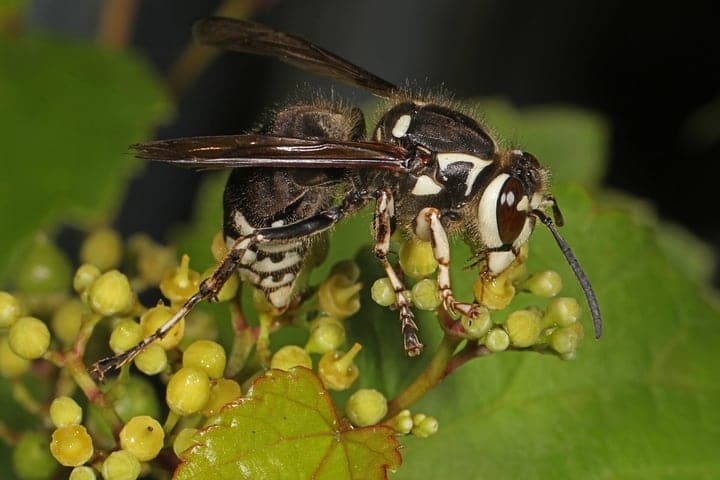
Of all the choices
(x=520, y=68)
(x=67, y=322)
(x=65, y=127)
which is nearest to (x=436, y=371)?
(x=67, y=322)

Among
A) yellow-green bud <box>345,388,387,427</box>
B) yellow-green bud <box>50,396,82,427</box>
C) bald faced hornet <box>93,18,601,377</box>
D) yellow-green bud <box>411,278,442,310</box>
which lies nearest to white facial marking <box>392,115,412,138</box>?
bald faced hornet <box>93,18,601,377</box>

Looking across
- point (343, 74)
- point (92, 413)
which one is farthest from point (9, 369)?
point (343, 74)

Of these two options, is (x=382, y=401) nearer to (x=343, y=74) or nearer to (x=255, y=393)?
(x=255, y=393)

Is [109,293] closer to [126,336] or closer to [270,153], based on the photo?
[126,336]

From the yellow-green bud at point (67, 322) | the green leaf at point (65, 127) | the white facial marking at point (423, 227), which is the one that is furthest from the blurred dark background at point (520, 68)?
the white facial marking at point (423, 227)

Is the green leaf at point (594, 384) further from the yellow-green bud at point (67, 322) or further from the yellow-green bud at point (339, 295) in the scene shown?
the yellow-green bud at point (67, 322)

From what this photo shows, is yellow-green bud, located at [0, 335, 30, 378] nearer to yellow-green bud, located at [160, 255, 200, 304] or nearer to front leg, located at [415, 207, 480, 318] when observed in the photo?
yellow-green bud, located at [160, 255, 200, 304]
